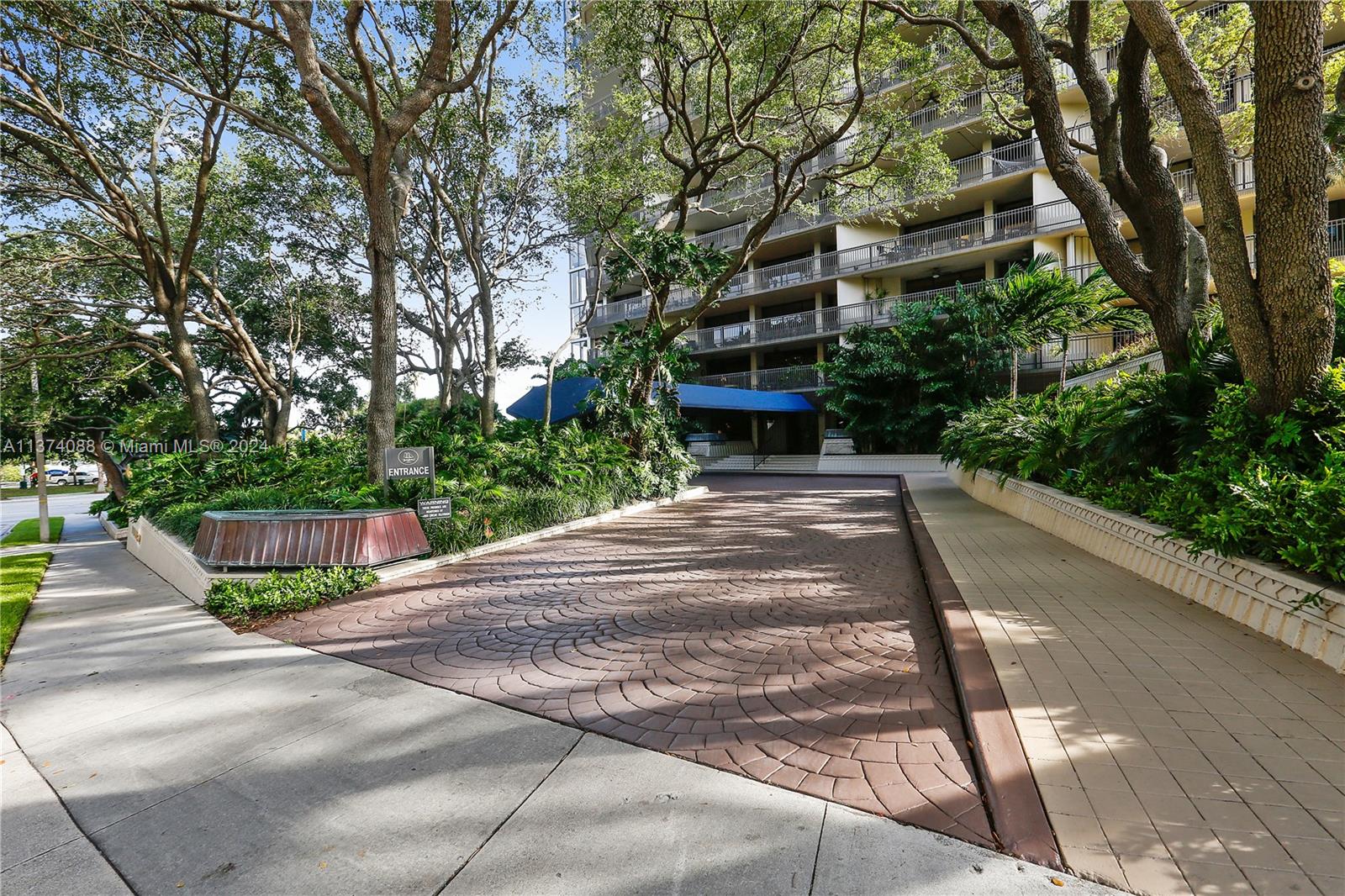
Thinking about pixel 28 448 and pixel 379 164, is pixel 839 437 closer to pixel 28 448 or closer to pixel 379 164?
pixel 379 164

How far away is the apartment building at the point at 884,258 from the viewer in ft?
65.4

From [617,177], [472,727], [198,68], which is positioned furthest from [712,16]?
[472,727]

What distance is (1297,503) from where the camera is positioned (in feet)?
11.8

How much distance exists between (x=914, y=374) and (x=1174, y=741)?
19368 millimetres

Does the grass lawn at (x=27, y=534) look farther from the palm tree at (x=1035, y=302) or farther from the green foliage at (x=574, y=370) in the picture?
the palm tree at (x=1035, y=302)

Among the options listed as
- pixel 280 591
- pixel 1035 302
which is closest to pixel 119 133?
pixel 280 591

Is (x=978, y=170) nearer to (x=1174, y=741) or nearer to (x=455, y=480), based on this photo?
(x=455, y=480)

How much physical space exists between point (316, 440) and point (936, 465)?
19.0 meters

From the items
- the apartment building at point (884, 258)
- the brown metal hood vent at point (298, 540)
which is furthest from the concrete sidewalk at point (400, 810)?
the apartment building at point (884, 258)

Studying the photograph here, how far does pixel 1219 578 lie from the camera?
4148 mm

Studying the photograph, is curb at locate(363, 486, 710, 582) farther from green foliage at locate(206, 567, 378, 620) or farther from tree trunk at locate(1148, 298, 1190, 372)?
tree trunk at locate(1148, 298, 1190, 372)

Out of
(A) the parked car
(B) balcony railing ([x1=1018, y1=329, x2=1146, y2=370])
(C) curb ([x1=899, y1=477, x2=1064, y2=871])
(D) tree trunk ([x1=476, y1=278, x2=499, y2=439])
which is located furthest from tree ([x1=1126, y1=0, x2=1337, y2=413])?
(A) the parked car

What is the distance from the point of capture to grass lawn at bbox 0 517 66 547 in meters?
13.2

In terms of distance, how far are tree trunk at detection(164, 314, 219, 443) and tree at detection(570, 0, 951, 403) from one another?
9330 mm
